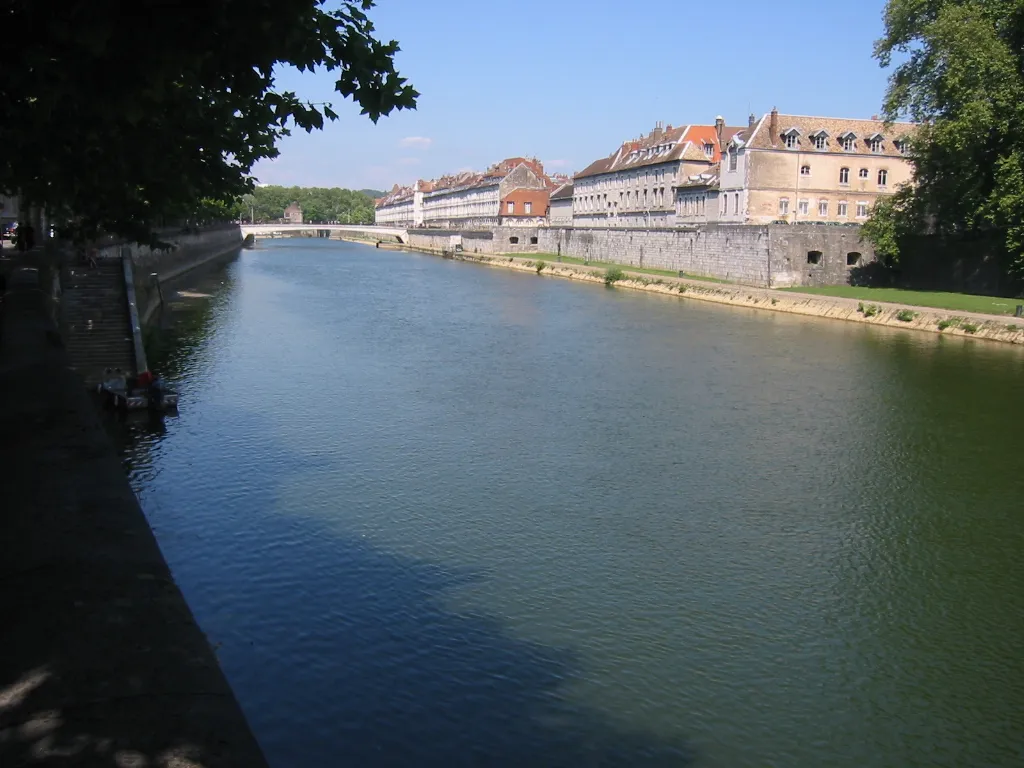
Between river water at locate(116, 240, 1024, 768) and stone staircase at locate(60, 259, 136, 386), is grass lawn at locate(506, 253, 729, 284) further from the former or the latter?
stone staircase at locate(60, 259, 136, 386)

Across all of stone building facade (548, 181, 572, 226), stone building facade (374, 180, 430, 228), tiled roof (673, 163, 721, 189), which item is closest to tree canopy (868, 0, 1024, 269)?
tiled roof (673, 163, 721, 189)

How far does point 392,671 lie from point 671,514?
19.3 ft

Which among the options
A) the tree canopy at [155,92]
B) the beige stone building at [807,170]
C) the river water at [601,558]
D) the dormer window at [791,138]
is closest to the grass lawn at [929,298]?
the beige stone building at [807,170]

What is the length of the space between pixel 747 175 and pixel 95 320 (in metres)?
38.2

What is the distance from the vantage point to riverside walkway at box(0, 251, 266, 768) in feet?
14.4

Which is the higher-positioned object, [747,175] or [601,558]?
[747,175]

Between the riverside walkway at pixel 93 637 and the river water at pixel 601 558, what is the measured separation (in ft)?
7.10

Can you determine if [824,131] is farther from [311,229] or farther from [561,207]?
[311,229]

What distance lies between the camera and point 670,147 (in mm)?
66688

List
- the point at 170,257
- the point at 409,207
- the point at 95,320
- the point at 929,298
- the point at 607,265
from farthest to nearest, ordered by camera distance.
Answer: the point at 409,207
the point at 607,265
the point at 170,257
the point at 929,298
the point at 95,320

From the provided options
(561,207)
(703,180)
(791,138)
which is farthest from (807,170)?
(561,207)

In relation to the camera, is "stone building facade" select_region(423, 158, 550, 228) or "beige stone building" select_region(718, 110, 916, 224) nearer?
"beige stone building" select_region(718, 110, 916, 224)

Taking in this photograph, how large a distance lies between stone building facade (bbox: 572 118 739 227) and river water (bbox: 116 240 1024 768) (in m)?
41.8

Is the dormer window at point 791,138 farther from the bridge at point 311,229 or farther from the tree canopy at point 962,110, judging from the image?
the bridge at point 311,229
